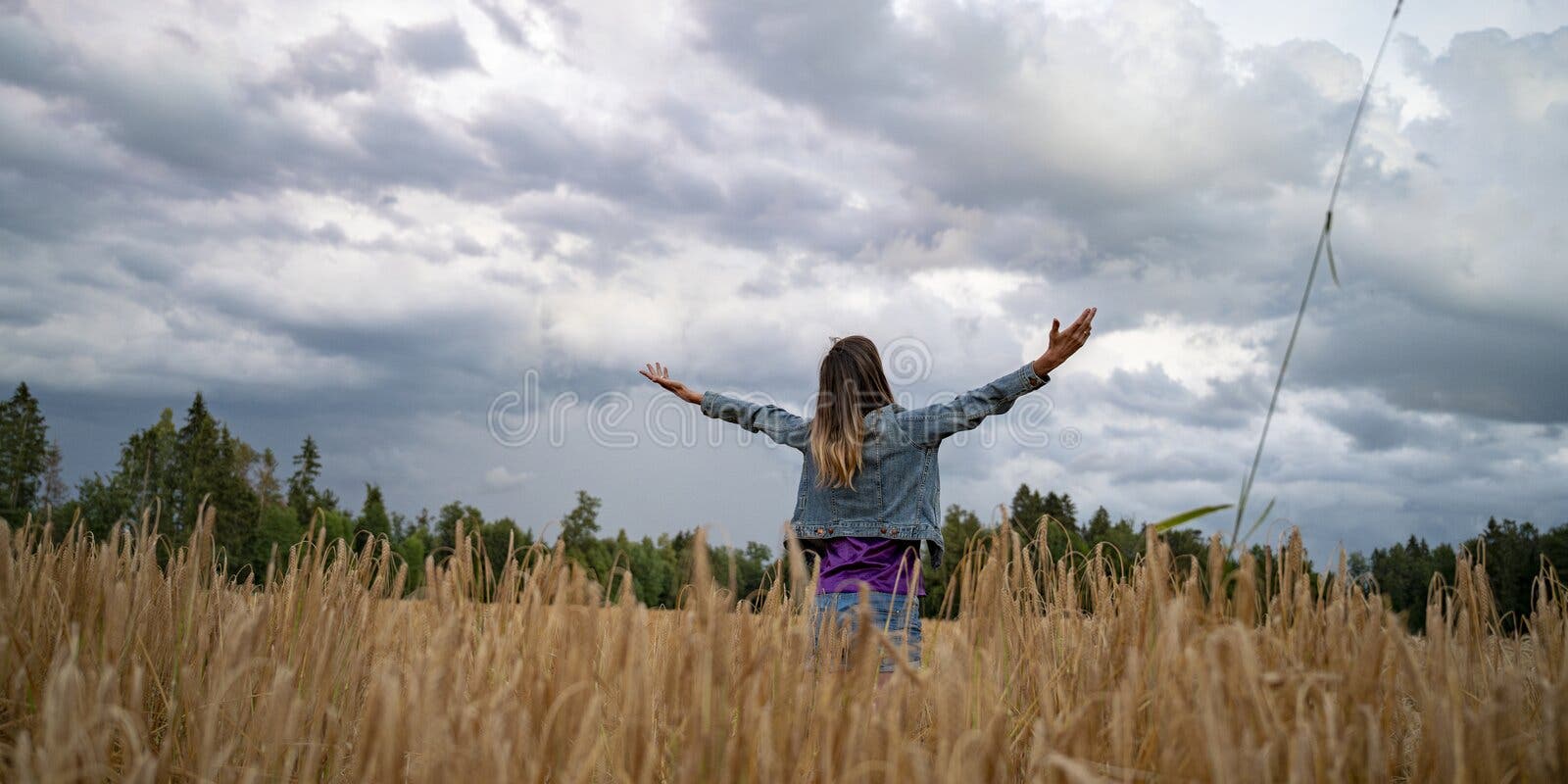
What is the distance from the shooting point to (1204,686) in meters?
2.08

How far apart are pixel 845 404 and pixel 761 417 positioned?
0.63 metres

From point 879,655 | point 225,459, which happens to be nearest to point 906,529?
point 879,655

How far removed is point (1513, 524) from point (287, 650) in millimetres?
21311

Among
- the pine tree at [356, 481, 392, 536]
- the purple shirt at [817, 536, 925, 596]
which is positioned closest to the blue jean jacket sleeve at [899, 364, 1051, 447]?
the purple shirt at [817, 536, 925, 596]

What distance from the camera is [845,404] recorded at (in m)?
4.99

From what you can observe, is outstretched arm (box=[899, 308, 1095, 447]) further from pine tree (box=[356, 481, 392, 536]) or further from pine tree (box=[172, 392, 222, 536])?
pine tree (box=[172, 392, 222, 536])

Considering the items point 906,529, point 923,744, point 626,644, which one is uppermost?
point 906,529

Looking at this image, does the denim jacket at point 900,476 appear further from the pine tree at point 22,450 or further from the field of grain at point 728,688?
the pine tree at point 22,450

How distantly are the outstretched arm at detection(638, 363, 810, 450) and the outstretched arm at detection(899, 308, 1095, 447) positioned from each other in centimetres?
61

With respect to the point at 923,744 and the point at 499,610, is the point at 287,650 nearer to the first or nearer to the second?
the point at 499,610

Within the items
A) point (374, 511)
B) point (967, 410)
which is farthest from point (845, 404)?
point (374, 511)

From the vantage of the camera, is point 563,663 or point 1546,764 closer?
point 1546,764

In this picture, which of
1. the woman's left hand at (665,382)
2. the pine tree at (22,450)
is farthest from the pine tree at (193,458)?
the woman's left hand at (665,382)

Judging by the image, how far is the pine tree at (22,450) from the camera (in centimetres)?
3397
